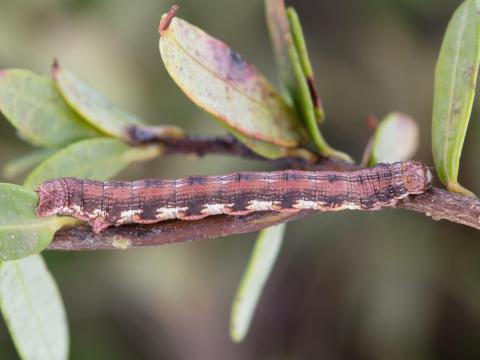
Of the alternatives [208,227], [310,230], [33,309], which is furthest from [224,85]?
[310,230]

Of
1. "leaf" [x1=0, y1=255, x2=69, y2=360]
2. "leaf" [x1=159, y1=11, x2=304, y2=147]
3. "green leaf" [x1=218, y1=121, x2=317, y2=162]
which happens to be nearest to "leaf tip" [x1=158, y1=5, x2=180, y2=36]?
"leaf" [x1=159, y1=11, x2=304, y2=147]

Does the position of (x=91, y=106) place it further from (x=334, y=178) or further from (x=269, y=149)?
(x=334, y=178)

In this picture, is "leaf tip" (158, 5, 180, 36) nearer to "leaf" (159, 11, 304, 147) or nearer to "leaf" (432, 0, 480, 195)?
"leaf" (159, 11, 304, 147)

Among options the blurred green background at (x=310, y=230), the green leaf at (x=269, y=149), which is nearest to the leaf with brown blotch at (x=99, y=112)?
the green leaf at (x=269, y=149)

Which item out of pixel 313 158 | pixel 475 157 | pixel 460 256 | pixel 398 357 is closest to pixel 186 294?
pixel 398 357

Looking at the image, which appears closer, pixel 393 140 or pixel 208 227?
pixel 208 227
